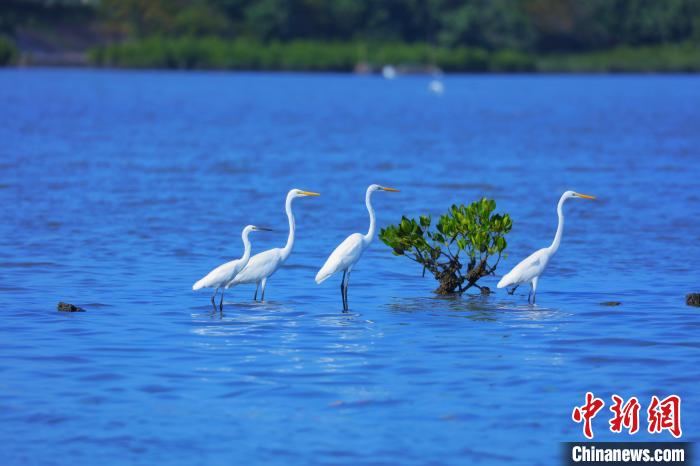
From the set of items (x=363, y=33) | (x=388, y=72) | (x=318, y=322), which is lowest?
(x=318, y=322)

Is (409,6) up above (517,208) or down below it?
above

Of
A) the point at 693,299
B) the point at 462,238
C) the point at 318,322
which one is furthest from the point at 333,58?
the point at 318,322

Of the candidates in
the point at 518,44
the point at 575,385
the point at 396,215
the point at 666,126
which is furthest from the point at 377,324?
the point at 518,44

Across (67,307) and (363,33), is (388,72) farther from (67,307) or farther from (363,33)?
(67,307)

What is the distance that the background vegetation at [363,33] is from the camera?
168625mm

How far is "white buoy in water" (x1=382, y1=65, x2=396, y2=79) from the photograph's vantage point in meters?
167

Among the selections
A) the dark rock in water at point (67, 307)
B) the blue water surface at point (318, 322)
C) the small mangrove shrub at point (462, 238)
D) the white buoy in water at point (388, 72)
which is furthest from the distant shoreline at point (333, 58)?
the dark rock in water at point (67, 307)

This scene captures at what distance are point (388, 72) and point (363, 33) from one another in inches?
563

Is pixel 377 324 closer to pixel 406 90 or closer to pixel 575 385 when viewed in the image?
pixel 575 385

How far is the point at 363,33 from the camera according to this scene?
179 m

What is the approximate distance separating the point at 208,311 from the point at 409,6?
161261 mm

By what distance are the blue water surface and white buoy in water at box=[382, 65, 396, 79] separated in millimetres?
125528

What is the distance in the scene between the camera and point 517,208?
2916cm

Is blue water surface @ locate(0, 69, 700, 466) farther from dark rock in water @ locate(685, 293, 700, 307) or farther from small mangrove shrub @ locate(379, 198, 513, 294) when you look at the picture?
small mangrove shrub @ locate(379, 198, 513, 294)
